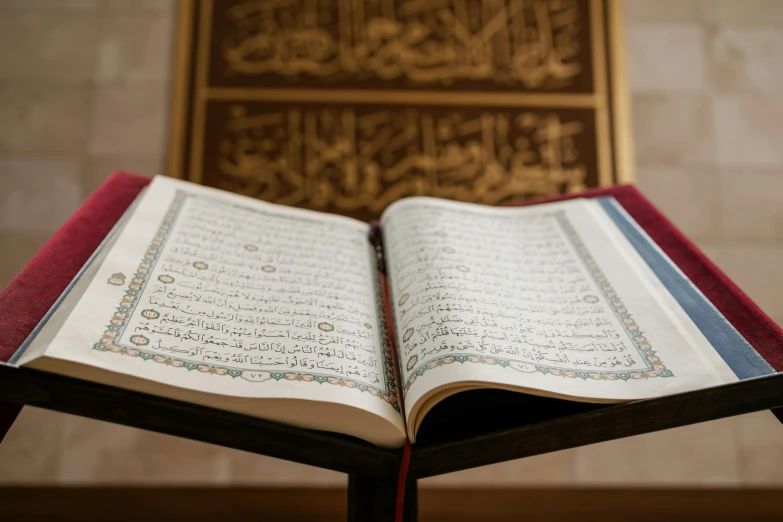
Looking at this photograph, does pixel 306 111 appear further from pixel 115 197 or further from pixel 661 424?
pixel 661 424

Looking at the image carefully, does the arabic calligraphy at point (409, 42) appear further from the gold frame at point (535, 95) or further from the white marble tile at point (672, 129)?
the white marble tile at point (672, 129)

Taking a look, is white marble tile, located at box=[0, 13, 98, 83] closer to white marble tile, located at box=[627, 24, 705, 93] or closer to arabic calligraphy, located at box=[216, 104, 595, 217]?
arabic calligraphy, located at box=[216, 104, 595, 217]

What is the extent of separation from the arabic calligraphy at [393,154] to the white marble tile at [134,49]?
0.26m

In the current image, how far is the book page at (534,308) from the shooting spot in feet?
1.61

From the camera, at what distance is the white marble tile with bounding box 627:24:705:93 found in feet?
6.58

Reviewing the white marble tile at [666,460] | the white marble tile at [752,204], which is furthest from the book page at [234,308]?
the white marble tile at [752,204]

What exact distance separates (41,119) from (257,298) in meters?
1.64

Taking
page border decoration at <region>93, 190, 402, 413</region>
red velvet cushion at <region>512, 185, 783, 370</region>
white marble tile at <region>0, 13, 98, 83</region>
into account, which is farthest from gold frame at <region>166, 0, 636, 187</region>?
page border decoration at <region>93, 190, 402, 413</region>

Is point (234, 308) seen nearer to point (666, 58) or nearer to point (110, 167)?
point (110, 167)

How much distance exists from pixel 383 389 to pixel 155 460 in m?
1.51

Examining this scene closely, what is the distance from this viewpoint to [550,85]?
6.45 feet

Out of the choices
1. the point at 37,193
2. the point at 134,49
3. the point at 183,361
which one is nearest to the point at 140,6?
the point at 134,49

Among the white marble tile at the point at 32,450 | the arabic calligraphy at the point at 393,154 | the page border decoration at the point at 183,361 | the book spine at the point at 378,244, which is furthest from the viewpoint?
the arabic calligraphy at the point at 393,154

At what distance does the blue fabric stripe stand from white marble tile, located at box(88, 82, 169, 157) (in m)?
1.46
